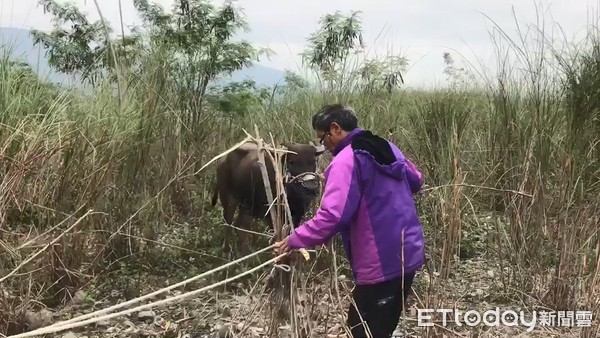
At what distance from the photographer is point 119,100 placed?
5.46 m

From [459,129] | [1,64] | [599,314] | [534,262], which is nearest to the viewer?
[599,314]

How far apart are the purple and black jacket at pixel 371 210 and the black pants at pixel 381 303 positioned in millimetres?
50

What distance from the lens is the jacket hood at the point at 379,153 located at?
9.48ft

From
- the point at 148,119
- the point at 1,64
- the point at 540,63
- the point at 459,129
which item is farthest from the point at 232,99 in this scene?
the point at 540,63

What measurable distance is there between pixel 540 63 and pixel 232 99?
4.06 meters

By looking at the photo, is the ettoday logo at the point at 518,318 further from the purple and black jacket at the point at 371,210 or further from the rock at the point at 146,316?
the rock at the point at 146,316

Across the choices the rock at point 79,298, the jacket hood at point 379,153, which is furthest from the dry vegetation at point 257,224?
the jacket hood at point 379,153

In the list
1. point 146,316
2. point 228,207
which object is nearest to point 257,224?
point 228,207

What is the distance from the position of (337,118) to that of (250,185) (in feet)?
10.4

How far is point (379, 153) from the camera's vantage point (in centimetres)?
292

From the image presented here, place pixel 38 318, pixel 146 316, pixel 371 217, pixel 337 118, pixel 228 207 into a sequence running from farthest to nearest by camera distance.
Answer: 1. pixel 228 207
2. pixel 146 316
3. pixel 38 318
4. pixel 337 118
5. pixel 371 217

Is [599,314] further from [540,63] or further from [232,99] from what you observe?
[232,99]

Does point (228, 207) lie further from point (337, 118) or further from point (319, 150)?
point (337, 118)

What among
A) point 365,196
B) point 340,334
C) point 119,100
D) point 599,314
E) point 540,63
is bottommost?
point 340,334
